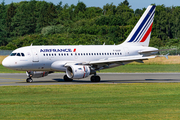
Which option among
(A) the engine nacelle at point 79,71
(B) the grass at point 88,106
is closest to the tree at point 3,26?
(A) the engine nacelle at point 79,71

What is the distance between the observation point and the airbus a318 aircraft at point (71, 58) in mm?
38344

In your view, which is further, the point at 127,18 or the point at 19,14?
the point at 127,18

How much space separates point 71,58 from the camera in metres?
41.0

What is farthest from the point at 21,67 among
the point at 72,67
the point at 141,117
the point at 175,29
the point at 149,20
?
the point at 175,29

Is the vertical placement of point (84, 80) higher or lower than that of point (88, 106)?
lower

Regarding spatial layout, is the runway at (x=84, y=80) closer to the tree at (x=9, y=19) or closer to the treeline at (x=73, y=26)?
the treeline at (x=73, y=26)

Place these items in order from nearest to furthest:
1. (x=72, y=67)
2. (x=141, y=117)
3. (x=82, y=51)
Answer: (x=141, y=117)
(x=72, y=67)
(x=82, y=51)

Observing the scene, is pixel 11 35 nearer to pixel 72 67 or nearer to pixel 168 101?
pixel 72 67

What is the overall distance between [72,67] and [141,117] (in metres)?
21.0

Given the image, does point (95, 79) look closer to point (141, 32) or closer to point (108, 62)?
point (108, 62)

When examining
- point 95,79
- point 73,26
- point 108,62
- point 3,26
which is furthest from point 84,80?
point 3,26

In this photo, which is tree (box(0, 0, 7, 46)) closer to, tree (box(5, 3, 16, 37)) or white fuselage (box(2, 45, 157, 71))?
tree (box(5, 3, 16, 37))

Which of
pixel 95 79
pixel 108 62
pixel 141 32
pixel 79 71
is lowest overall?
pixel 95 79

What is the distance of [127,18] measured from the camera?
6954 inches
